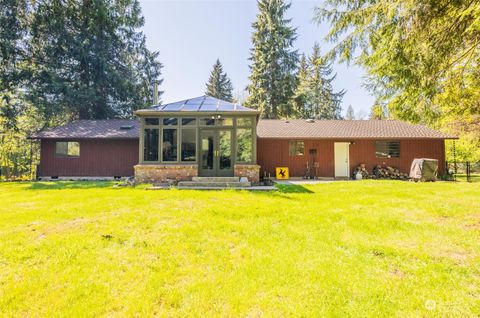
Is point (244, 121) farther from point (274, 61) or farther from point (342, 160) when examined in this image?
point (274, 61)

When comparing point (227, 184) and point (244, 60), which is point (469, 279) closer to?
point (227, 184)

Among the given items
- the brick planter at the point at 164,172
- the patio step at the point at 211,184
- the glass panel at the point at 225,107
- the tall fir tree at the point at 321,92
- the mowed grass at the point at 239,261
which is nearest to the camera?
the mowed grass at the point at 239,261

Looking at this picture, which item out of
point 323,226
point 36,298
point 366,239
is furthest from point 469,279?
point 36,298

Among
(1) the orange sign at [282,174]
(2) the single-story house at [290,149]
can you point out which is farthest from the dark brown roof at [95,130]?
(1) the orange sign at [282,174]

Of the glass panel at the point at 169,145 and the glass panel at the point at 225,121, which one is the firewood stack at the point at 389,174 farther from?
the glass panel at the point at 169,145

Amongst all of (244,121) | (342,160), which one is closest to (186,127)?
(244,121)

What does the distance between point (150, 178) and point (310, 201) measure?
21.0 ft

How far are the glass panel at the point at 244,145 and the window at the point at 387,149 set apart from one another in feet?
25.5

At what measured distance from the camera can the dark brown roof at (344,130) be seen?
42.0 feet

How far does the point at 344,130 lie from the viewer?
45.2 ft

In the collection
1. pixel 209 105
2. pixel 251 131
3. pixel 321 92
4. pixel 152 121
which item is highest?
pixel 321 92

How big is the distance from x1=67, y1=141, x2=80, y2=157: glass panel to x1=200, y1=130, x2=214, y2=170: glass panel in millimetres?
8011

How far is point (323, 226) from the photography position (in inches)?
172

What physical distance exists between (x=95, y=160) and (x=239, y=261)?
12812 mm
